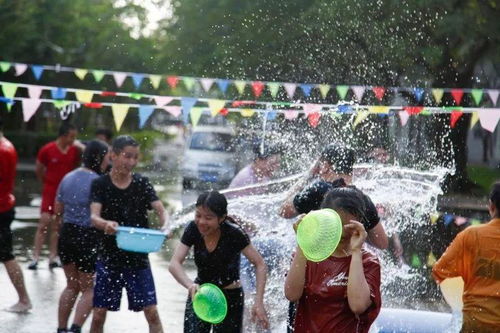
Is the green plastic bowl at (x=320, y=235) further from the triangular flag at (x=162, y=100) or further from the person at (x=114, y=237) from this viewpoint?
the triangular flag at (x=162, y=100)

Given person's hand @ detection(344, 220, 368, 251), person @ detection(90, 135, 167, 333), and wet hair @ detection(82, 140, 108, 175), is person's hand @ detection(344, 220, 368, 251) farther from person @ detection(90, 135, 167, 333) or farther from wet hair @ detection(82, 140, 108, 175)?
wet hair @ detection(82, 140, 108, 175)

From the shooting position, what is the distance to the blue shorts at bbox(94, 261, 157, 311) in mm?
7426

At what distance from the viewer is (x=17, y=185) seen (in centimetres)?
2650

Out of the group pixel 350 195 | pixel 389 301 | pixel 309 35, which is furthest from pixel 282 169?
pixel 309 35

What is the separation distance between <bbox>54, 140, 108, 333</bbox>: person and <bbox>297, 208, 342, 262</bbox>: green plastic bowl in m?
4.02

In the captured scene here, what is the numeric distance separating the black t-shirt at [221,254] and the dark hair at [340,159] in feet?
2.76

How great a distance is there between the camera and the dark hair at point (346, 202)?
4.61 metres

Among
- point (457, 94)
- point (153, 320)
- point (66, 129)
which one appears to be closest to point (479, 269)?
point (153, 320)

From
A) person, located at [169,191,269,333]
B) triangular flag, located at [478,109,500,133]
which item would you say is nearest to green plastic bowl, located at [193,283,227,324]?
person, located at [169,191,269,333]

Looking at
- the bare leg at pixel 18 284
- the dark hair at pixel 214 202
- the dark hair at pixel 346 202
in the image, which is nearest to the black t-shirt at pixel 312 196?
the dark hair at pixel 214 202

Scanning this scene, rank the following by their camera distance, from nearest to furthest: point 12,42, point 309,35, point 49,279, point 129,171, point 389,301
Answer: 1. point 129,171
2. point 389,301
3. point 49,279
4. point 309,35
5. point 12,42

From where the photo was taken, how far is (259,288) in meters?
6.36

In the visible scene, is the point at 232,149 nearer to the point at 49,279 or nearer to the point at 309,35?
the point at 309,35

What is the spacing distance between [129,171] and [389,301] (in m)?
3.74
